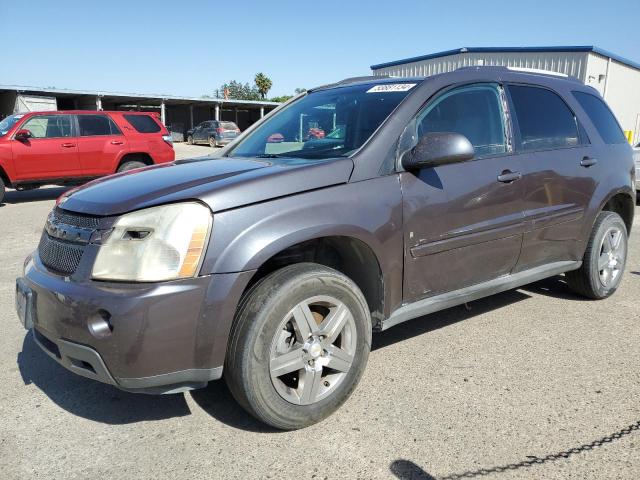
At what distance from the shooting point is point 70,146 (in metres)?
10.9

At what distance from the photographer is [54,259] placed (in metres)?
2.54

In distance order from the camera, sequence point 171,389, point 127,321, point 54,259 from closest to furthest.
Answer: point 127,321
point 171,389
point 54,259

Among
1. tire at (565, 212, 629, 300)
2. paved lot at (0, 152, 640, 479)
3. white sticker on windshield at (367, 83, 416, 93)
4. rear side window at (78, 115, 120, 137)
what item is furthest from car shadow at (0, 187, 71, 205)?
tire at (565, 212, 629, 300)

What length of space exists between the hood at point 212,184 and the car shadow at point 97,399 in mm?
1086

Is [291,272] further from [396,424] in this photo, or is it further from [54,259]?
[54,259]

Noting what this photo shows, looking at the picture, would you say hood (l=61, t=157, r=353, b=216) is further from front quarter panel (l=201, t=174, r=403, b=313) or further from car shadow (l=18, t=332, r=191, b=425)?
car shadow (l=18, t=332, r=191, b=425)

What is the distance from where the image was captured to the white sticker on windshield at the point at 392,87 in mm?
3271

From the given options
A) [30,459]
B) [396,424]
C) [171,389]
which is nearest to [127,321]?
[171,389]

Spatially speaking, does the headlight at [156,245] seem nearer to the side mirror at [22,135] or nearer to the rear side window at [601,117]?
the rear side window at [601,117]

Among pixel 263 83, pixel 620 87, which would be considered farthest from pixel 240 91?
pixel 620 87

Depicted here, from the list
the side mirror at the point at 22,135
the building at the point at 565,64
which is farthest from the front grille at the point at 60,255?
the building at the point at 565,64

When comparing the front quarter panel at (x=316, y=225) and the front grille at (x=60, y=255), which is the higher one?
the front quarter panel at (x=316, y=225)

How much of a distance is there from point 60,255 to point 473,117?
8.41ft

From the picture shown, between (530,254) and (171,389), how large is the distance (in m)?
2.61
